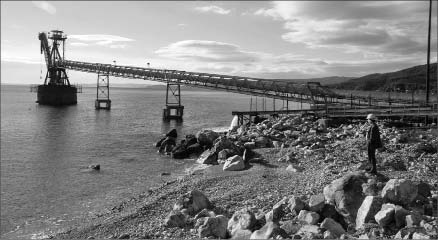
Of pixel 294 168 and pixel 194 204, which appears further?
pixel 294 168

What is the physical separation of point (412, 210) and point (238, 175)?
9614mm

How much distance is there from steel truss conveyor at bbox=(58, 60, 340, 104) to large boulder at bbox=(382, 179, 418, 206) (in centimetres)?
3024

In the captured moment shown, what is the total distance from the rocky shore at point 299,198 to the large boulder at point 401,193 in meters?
0.02

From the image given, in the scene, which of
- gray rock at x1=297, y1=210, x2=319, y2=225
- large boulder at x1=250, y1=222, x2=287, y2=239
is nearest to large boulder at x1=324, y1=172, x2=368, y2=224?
gray rock at x1=297, y1=210, x2=319, y2=225

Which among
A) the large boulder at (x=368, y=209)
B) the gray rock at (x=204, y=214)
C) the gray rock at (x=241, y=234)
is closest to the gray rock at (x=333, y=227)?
the large boulder at (x=368, y=209)

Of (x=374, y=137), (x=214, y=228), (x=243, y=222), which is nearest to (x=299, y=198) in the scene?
(x=243, y=222)

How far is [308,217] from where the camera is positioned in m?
9.91

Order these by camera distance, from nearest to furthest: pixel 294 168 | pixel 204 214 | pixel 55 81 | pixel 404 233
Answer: pixel 404 233 → pixel 204 214 → pixel 294 168 → pixel 55 81

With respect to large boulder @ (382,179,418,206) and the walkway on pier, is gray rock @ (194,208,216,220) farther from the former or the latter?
the walkway on pier

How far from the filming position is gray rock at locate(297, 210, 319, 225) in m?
9.77

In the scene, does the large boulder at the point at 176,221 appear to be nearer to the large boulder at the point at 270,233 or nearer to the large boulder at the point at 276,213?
the large boulder at the point at 276,213

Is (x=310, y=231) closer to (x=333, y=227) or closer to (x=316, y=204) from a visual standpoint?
(x=333, y=227)

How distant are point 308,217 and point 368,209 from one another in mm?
1501

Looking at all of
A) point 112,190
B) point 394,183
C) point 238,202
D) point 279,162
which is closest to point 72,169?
point 112,190
